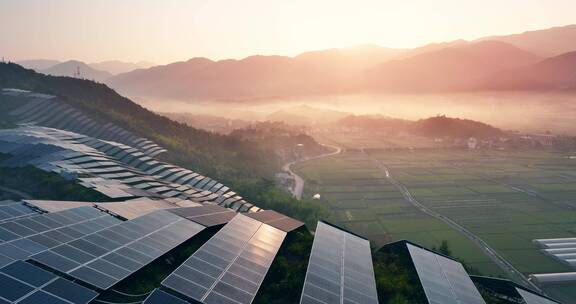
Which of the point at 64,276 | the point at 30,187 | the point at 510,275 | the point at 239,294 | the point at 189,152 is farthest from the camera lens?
the point at 189,152

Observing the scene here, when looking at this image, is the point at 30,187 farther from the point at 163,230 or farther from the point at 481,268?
the point at 481,268

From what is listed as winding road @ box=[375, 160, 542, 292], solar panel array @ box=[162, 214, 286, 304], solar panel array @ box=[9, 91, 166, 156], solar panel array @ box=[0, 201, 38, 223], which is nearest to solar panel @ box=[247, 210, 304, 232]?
solar panel array @ box=[162, 214, 286, 304]

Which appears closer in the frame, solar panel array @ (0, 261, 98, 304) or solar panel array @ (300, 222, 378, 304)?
solar panel array @ (0, 261, 98, 304)

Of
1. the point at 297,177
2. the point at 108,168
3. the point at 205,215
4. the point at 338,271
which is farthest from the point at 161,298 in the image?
the point at 297,177

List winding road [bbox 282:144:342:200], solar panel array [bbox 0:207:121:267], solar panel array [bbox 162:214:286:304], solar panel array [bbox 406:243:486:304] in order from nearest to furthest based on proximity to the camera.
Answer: solar panel array [bbox 162:214:286:304] < solar panel array [bbox 0:207:121:267] < solar panel array [bbox 406:243:486:304] < winding road [bbox 282:144:342:200]

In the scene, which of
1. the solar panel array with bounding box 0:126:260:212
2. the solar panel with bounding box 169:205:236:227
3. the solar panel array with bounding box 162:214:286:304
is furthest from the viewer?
the solar panel array with bounding box 0:126:260:212

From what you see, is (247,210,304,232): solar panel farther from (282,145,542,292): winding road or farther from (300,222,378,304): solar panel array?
(282,145,542,292): winding road

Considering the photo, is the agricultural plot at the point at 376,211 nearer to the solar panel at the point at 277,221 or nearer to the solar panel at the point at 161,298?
the solar panel at the point at 277,221

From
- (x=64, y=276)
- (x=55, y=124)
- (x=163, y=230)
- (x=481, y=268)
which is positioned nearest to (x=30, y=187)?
(x=163, y=230)
